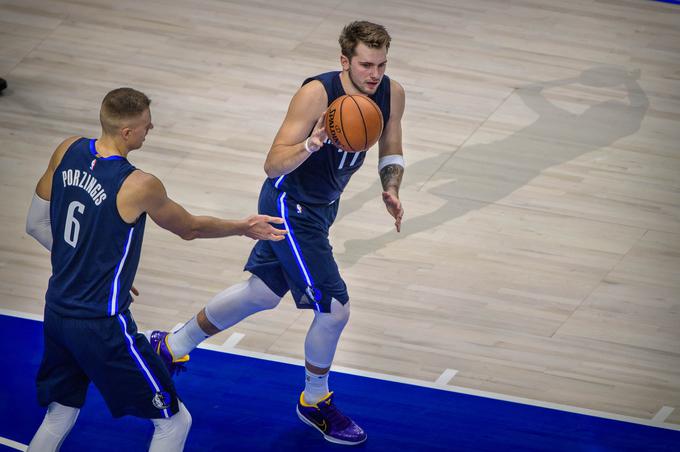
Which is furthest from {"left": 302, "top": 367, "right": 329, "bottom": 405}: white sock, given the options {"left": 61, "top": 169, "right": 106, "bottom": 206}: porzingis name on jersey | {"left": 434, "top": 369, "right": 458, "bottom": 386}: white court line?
{"left": 61, "top": 169, "right": 106, "bottom": 206}: porzingis name on jersey

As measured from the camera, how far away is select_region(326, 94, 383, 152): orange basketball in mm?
5492

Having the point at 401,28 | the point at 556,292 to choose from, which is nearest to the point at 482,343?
the point at 556,292

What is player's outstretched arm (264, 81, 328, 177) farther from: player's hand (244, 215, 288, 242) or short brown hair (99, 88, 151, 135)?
short brown hair (99, 88, 151, 135)

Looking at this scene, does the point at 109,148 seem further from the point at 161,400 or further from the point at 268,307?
the point at 268,307

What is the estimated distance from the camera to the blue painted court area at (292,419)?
6.11 m

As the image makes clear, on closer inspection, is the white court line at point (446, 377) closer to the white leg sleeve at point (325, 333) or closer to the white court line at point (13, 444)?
the white leg sleeve at point (325, 333)

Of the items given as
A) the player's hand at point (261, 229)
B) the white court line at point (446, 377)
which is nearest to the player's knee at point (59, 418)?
the player's hand at point (261, 229)

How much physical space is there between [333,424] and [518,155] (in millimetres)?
3830

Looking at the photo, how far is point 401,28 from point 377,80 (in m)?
5.68

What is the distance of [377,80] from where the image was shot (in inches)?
229

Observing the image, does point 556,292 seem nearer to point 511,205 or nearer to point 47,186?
point 511,205

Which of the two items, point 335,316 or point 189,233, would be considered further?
point 335,316

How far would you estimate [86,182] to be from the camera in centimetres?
492

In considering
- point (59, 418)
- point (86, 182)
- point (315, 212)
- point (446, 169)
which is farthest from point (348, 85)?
point (446, 169)
